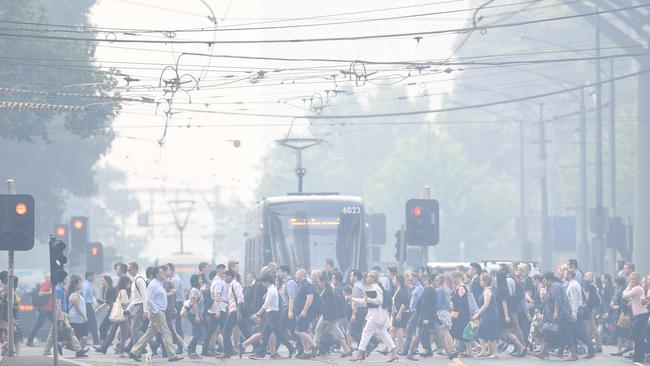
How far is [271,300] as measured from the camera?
92.5 feet

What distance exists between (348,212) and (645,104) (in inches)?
543

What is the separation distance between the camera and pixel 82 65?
4094 cm

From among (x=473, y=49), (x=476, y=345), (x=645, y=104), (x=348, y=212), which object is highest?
(x=473, y=49)

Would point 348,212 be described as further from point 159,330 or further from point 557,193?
point 557,193

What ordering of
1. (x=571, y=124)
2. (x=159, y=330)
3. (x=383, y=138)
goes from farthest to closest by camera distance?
(x=383, y=138)
(x=571, y=124)
(x=159, y=330)

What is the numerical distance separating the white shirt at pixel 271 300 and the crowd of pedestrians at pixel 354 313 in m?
0.02

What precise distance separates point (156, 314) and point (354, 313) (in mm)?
5045

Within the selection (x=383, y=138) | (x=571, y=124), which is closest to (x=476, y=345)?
(x=571, y=124)

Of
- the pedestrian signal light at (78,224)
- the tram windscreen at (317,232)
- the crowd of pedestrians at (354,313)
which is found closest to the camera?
the crowd of pedestrians at (354,313)

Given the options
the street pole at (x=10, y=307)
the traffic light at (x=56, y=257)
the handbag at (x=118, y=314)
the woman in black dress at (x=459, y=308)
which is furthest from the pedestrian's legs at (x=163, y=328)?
the woman in black dress at (x=459, y=308)

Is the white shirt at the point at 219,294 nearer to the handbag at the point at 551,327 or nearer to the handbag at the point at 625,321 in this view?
the handbag at the point at 551,327

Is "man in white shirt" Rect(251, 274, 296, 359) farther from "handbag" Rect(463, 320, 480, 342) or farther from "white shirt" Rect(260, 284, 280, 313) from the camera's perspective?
"handbag" Rect(463, 320, 480, 342)

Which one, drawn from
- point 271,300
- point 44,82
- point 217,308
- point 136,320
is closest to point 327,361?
point 271,300

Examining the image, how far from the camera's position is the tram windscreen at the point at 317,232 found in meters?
36.0
